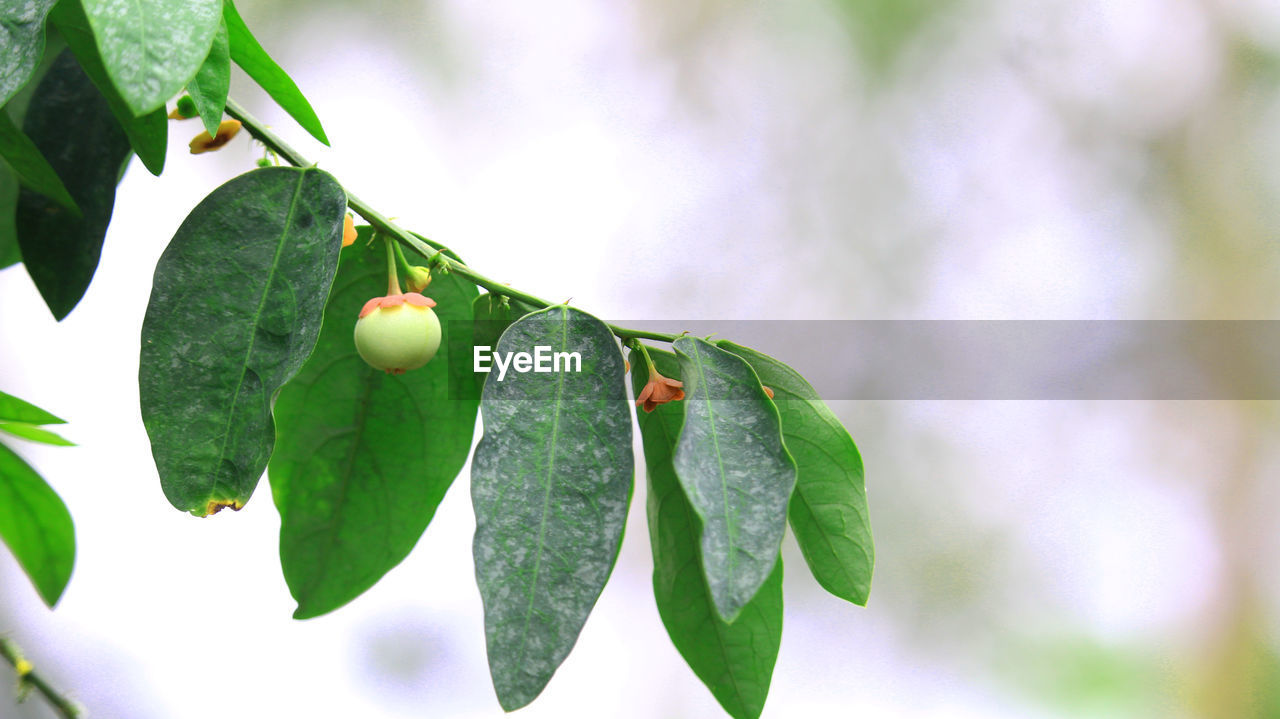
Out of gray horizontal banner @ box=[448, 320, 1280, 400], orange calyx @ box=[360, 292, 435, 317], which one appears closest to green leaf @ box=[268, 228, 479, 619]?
orange calyx @ box=[360, 292, 435, 317]

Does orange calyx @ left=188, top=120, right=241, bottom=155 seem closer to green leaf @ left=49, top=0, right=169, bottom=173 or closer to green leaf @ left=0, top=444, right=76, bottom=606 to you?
green leaf @ left=49, top=0, right=169, bottom=173

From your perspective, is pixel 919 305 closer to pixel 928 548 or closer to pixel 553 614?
pixel 928 548

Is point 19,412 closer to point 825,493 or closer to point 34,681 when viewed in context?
point 34,681

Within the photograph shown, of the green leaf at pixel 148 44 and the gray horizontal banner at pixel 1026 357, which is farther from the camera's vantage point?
the gray horizontal banner at pixel 1026 357

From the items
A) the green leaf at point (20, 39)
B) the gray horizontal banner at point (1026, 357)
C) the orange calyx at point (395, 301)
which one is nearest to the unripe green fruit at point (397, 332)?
the orange calyx at point (395, 301)

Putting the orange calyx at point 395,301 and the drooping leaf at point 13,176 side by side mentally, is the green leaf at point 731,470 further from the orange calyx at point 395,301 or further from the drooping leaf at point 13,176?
the drooping leaf at point 13,176

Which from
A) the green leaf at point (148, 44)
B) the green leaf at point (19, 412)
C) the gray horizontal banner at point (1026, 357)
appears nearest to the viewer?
the green leaf at point (148, 44)

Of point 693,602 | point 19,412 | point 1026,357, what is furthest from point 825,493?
point 1026,357

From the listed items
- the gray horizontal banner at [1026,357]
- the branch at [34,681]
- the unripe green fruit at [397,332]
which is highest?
the gray horizontal banner at [1026,357]
